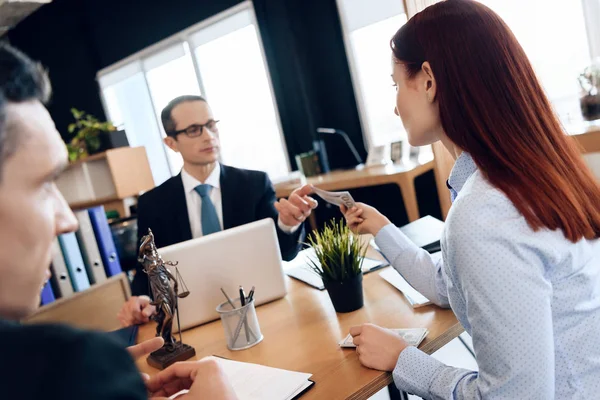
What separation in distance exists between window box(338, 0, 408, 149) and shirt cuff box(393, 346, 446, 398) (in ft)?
10.9

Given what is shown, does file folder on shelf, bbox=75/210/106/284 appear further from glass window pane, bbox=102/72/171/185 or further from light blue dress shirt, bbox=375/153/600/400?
glass window pane, bbox=102/72/171/185

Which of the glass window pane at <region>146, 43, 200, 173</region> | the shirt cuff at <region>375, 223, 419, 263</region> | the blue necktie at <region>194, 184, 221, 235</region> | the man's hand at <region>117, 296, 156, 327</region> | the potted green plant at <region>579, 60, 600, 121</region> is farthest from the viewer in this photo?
the glass window pane at <region>146, 43, 200, 173</region>

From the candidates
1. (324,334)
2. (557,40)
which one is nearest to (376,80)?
(557,40)

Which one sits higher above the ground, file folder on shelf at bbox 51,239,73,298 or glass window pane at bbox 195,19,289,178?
glass window pane at bbox 195,19,289,178

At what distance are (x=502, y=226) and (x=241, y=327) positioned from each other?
2.23ft

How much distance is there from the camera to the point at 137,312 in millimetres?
1600

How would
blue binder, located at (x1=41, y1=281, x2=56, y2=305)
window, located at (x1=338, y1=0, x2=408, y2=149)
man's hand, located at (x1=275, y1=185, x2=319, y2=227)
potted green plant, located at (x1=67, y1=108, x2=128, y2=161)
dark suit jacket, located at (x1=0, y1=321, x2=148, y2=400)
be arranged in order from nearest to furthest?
→ 1. dark suit jacket, located at (x1=0, y1=321, x2=148, y2=400)
2. man's hand, located at (x1=275, y1=185, x2=319, y2=227)
3. blue binder, located at (x1=41, y1=281, x2=56, y2=305)
4. window, located at (x1=338, y1=0, x2=408, y2=149)
5. potted green plant, located at (x1=67, y1=108, x2=128, y2=161)

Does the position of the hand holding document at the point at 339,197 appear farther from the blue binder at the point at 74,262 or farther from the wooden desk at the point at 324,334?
the blue binder at the point at 74,262

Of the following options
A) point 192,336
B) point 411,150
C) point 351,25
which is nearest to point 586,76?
point 411,150

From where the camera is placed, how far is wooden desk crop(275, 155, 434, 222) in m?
3.32

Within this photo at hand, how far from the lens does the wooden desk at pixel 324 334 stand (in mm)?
1004

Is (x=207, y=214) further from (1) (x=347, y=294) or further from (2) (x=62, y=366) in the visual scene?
(2) (x=62, y=366)

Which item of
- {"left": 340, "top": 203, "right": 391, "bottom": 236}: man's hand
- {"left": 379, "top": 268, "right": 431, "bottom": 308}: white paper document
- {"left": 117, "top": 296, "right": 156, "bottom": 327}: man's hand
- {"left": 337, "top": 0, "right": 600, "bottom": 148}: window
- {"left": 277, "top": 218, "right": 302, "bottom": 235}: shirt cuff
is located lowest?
{"left": 379, "top": 268, "right": 431, "bottom": 308}: white paper document

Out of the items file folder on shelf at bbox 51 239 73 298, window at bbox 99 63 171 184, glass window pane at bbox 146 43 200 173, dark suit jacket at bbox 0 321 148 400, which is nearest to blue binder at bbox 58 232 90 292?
file folder on shelf at bbox 51 239 73 298
